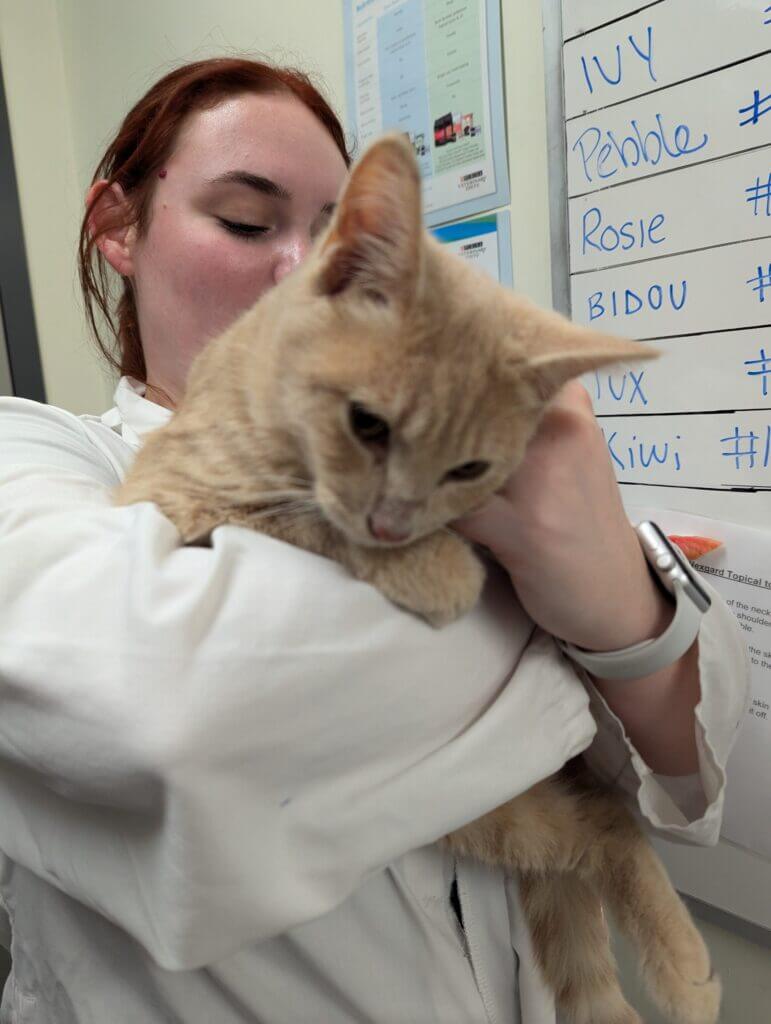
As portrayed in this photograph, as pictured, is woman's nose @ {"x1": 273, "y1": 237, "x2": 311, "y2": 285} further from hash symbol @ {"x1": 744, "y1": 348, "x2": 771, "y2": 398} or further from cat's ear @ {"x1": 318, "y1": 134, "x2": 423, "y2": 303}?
hash symbol @ {"x1": 744, "y1": 348, "x2": 771, "y2": 398}

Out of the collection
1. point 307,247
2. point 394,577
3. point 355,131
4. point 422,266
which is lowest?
point 394,577

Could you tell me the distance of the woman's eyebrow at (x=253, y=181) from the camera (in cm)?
102

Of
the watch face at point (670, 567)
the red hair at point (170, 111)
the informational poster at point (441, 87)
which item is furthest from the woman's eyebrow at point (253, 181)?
the watch face at point (670, 567)

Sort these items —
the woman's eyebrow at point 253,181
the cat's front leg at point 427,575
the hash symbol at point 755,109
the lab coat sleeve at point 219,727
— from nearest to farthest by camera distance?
the lab coat sleeve at point 219,727
the cat's front leg at point 427,575
the hash symbol at point 755,109
the woman's eyebrow at point 253,181

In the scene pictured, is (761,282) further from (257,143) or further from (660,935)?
(660,935)

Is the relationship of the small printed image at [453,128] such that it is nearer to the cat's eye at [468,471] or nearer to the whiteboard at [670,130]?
the whiteboard at [670,130]

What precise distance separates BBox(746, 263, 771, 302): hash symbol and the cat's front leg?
0.63 metres

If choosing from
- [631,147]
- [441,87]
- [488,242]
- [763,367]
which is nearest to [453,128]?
[441,87]

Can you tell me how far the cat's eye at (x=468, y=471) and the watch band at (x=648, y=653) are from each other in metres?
0.19

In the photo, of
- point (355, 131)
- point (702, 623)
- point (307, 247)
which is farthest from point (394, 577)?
point (355, 131)

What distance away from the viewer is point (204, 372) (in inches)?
34.0

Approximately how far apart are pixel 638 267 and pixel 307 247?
20.9 inches

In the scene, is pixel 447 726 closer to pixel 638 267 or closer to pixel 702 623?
pixel 702 623

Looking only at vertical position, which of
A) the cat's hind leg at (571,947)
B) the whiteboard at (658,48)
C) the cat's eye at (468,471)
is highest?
the whiteboard at (658,48)
